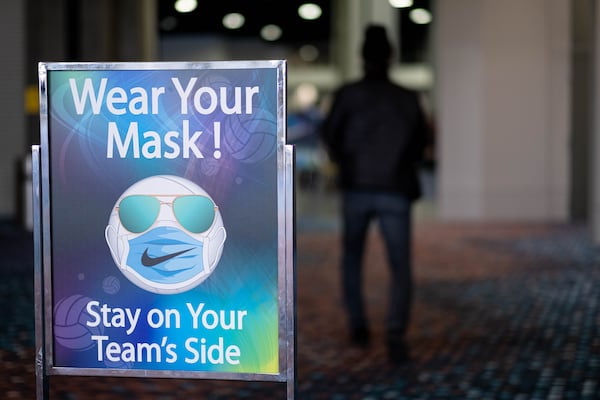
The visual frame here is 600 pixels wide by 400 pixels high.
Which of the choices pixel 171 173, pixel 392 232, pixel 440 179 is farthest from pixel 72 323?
pixel 440 179

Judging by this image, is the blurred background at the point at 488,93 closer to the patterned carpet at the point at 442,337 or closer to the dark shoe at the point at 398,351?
the patterned carpet at the point at 442,337

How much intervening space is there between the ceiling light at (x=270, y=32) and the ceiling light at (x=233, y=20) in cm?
104

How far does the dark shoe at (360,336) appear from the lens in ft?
20.3

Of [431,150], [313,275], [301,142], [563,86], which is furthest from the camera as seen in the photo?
[301,142]

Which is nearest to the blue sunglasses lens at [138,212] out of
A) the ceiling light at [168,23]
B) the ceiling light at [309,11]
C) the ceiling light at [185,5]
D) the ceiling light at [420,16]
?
the ceiling light at [185,5]

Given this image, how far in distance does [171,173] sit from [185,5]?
13.6 m

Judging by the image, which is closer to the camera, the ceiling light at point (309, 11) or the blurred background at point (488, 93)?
the blurred background at point (488, 93)

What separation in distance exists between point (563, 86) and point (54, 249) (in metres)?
13.9

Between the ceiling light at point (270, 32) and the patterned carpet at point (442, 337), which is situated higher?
the ceiling light at point (270, 32)

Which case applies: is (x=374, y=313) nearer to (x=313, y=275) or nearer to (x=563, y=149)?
(x=313, y=275)

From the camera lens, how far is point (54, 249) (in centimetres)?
344

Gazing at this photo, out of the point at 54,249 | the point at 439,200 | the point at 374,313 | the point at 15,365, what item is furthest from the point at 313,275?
the point at 439,200

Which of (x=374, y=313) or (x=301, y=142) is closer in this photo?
(x=374, y=313)

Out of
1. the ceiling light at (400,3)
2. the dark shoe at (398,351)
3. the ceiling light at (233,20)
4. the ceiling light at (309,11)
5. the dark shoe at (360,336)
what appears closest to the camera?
the dark shoe at (398,351)
